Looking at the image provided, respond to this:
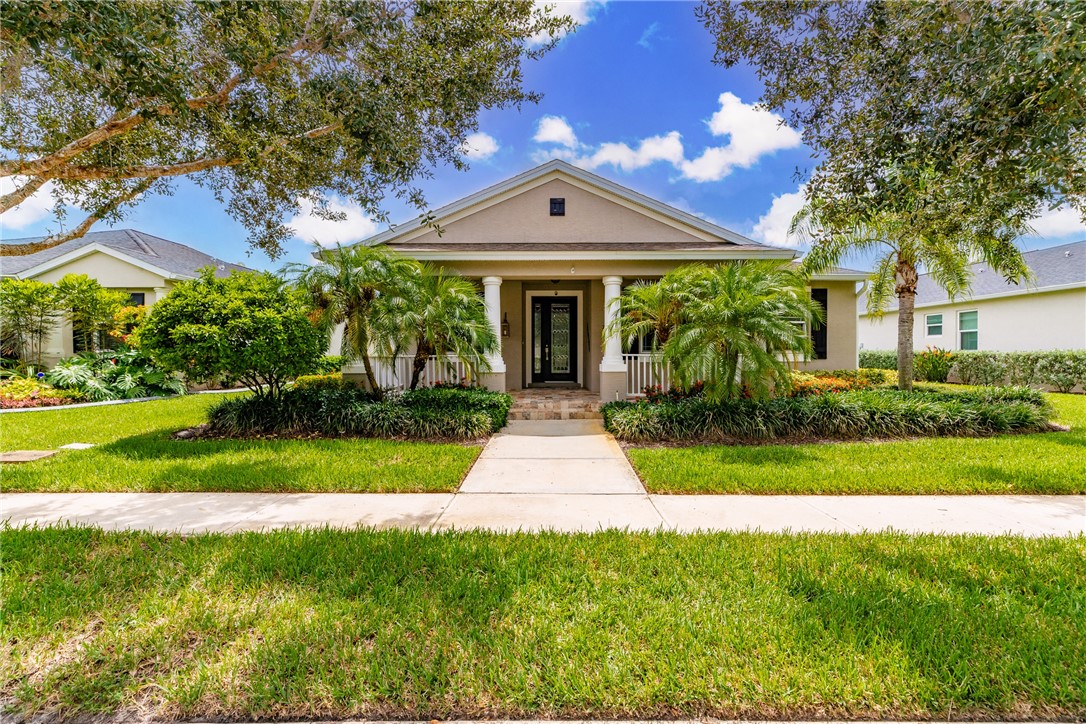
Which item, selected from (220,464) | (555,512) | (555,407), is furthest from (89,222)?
(555,407)

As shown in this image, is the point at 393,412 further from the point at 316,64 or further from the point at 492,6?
the point at 492,6

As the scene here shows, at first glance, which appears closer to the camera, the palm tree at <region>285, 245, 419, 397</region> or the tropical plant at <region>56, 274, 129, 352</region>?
the palm tree at <region>285, 245, 419, 397</region>

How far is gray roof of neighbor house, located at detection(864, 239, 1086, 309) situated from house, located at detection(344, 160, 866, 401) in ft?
17.5

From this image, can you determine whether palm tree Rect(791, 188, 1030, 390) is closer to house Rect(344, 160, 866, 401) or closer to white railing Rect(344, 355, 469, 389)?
house Rect(344, 160, 866, 401)

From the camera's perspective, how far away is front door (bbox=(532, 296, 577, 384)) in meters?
→ 12.8

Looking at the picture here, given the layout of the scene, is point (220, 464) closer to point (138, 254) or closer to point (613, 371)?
point (613, 371)

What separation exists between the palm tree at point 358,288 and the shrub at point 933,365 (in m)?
19.0

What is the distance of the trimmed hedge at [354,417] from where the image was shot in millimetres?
7562

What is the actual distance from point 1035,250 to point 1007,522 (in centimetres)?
2236

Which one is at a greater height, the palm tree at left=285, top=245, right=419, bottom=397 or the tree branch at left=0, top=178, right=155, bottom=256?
the tree branch at left=0, top=178, right=155, bottom=256

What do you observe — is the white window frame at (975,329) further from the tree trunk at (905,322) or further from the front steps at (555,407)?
the front steps at (555,407)

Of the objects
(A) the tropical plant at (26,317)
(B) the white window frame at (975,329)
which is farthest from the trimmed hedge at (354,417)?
(B) the white window frame at (975,329)

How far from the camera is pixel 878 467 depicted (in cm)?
573

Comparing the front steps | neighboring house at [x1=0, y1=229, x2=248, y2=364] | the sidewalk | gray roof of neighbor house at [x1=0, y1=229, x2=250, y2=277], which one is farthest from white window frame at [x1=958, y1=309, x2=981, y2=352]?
neighboring house at [x1=0, y1=229, x2=248, y2=364]
